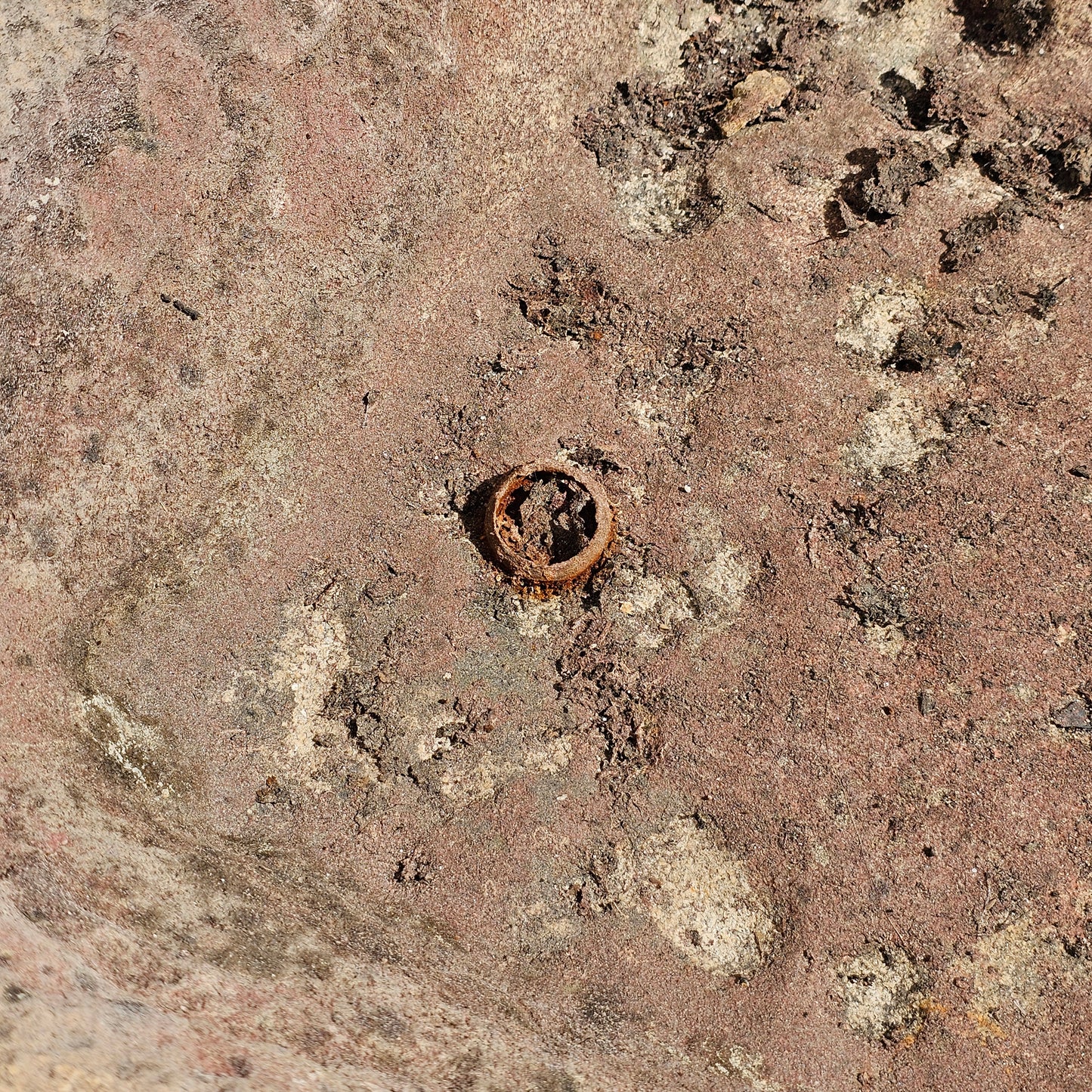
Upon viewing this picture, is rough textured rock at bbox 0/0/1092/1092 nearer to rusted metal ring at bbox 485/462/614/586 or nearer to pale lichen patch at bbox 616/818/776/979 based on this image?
pale lichen patch at bbox 616/818/776/979

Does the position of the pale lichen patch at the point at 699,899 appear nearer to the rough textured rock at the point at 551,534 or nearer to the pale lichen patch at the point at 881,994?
the rough textured rock at the point at 551,534

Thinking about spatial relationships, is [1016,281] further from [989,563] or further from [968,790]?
[968,790]

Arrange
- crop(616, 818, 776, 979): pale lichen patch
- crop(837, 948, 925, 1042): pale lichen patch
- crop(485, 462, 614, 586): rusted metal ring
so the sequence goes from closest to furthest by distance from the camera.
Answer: crop(837, 948, 925, 1042): pale lichen patch, crop(616, 818, 776, 979): pale lichen patch, crop(485, 462, 614, 586): rusted metal ring

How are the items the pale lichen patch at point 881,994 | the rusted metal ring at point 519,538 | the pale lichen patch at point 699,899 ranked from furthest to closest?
the rusted metal ring at point 519,538 → the pale lichen patch at point 699,899 → the pale lichen patch at point 881,994

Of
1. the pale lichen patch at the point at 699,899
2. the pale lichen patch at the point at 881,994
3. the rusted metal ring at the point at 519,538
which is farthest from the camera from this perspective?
the rusted metal ring at the point at 519,538

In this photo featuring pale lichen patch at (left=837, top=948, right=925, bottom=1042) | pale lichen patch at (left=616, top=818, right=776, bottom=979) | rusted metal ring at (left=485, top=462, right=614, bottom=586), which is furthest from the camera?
rusted metal ring at (left=485, top=462, right=614, bottom=586)

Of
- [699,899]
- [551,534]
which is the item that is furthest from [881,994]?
[551,534]

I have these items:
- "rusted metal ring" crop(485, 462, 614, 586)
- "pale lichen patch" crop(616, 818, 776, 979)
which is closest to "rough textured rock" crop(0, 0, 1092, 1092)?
"pale lichen patch" crop(616, 818, 776, 979)

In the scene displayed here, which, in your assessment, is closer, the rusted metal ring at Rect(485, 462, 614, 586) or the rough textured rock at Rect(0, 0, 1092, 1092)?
the rough textured rock at Rect(0, 0, 1092, 1092)

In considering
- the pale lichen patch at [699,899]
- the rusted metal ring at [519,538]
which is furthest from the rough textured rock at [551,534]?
the rusted metal ring at [519,538]
